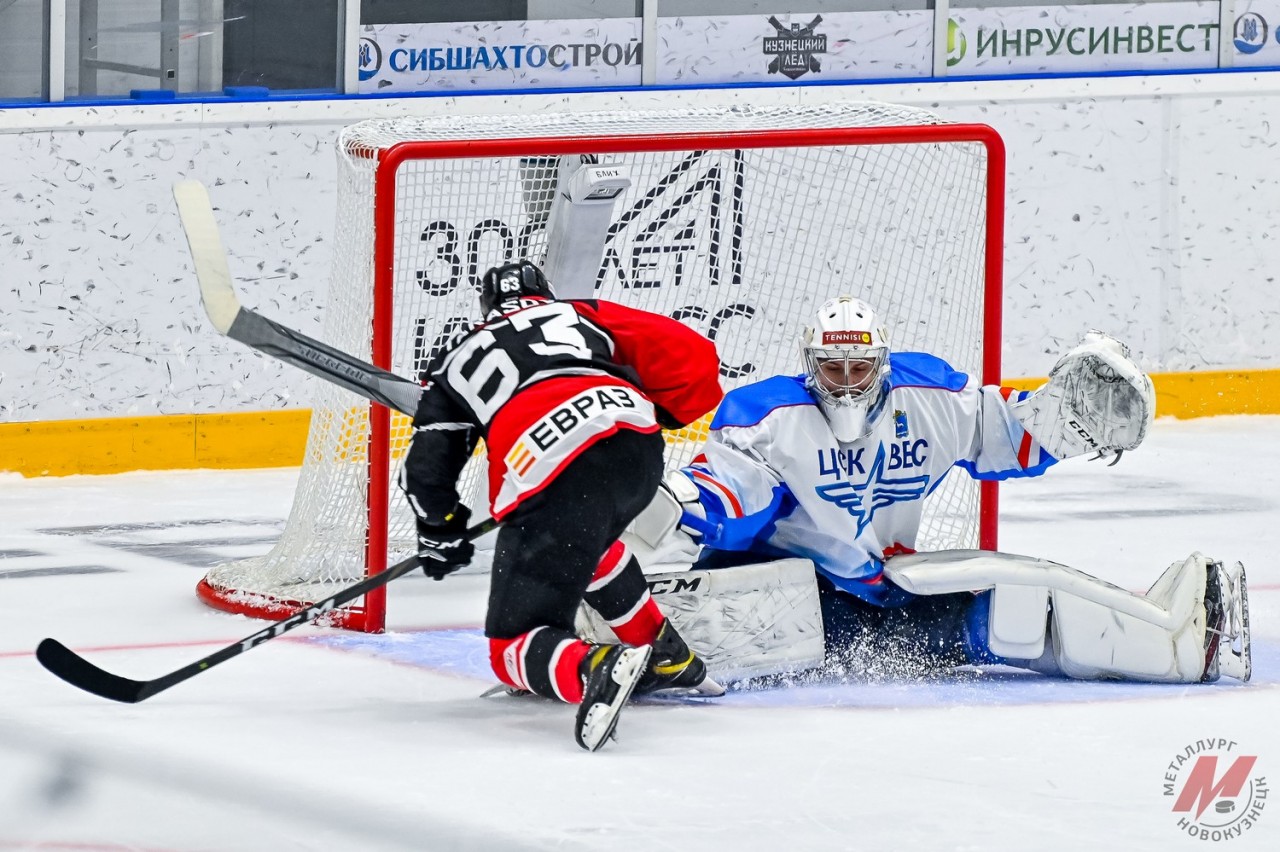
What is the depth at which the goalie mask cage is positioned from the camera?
4.79 metres

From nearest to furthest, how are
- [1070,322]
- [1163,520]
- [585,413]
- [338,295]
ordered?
1. [585,413]
2. [338,295]
3. [1163,520]
4. [1070,322]

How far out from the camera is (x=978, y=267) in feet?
17.2

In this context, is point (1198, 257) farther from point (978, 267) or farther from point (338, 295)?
point (338, 295)

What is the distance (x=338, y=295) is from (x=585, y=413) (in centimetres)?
156

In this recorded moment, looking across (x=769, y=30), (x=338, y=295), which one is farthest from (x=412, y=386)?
(x=769, y=30)

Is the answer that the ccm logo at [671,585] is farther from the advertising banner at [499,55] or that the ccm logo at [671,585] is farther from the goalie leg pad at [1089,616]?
the advertising banner at [499,55]

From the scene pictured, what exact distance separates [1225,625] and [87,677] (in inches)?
83.9

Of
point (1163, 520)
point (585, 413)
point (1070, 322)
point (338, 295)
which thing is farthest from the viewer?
point (1070, 322)

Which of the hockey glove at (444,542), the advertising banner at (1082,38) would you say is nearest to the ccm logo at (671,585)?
the hockey glove at (444,542)

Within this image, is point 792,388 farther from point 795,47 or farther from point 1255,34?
point 1255,34

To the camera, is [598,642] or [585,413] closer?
[585,413]

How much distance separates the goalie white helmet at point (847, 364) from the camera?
401cm

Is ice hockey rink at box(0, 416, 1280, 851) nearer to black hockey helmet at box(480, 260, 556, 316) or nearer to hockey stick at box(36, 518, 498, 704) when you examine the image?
hockey stick at box(36, 518, 498, 704)

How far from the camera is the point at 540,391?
145 inches
